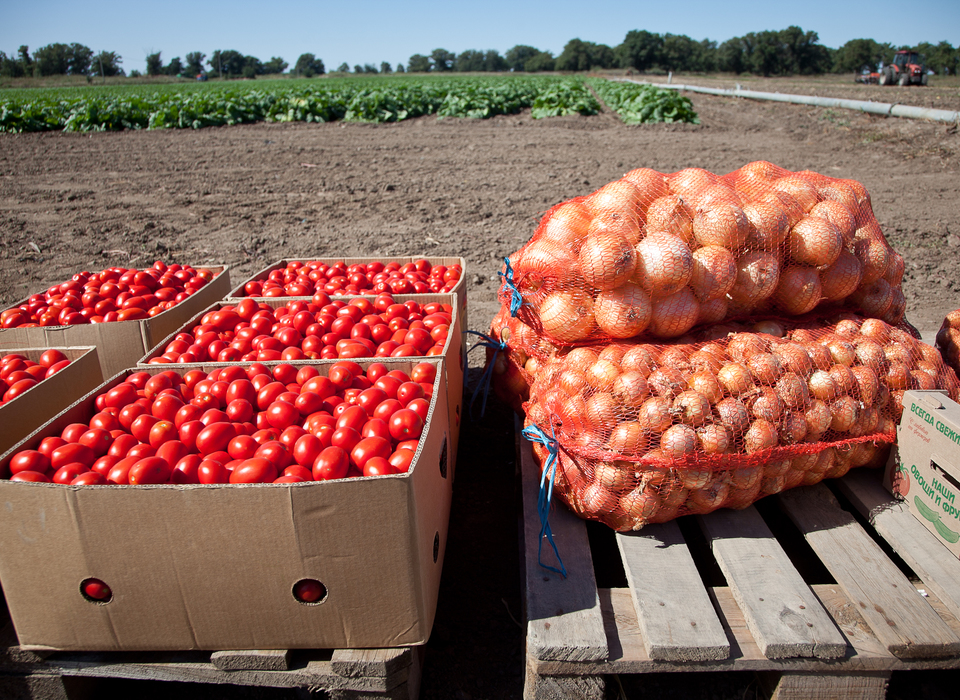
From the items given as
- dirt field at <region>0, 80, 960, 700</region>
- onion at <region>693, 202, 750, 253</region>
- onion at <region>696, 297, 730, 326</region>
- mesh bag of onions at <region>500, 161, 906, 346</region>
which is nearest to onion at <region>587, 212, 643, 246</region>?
mesh bag of onions at <region>500, 161, 906, 346</region>

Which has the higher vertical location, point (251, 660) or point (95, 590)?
point (95, 590)

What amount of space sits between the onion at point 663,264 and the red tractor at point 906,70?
46.8 m

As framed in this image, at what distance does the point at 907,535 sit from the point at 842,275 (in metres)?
1.12

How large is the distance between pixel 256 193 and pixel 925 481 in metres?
9.71

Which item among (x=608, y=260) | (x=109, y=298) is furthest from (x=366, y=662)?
(x=109, y=298)

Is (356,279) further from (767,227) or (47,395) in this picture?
(767,227)

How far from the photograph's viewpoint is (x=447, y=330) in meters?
3.28

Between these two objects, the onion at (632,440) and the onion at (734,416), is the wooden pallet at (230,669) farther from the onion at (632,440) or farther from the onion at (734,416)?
the onion at (734,416)

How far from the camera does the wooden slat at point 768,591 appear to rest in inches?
73.7

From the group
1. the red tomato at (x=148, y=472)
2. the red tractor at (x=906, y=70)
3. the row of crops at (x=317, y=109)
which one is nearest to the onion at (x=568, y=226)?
the red tomato at (x=148, y=472)

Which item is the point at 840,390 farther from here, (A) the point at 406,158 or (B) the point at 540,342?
(A) the point at 406,158

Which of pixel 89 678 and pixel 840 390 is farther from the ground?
pixel 840 390

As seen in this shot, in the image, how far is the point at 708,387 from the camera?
2268 mm

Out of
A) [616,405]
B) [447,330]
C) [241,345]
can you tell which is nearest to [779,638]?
[616,405]
